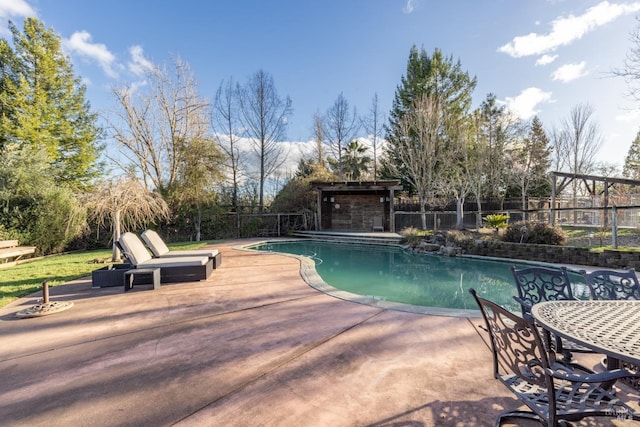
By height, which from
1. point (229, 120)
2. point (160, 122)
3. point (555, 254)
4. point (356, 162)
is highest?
point (229, 120)

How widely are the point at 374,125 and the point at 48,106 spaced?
21406 mm

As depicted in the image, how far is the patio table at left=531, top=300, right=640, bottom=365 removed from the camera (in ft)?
4.43

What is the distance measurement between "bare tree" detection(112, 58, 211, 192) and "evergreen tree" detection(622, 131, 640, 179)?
34.1 m

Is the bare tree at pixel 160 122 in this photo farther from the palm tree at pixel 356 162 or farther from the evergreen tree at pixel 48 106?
the palm tree at pixel 356 162

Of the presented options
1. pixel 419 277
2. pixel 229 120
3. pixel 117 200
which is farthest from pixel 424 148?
pixel 117 200

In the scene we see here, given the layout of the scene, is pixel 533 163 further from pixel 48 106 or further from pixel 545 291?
pixel 48 106

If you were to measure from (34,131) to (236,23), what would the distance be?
12.1 m

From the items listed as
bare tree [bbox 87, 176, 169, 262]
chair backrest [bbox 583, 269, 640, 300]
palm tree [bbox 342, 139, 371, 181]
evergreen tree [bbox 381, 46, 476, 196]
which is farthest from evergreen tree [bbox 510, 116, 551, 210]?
bare tree [bbox 87, 176, 169, 262]

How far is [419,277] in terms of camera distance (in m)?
7.44

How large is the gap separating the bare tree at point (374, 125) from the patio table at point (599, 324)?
71.7ft

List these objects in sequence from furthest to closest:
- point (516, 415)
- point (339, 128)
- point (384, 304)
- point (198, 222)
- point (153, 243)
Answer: point (339, 128), point (198, 222), point (153, 243), point (384, 304), point (516, 415)

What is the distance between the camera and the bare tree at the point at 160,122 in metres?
16.7

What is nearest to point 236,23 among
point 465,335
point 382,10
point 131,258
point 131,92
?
point 382,10

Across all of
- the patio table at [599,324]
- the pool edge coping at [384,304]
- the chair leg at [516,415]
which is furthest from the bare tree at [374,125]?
the chair leg at [516,415]
